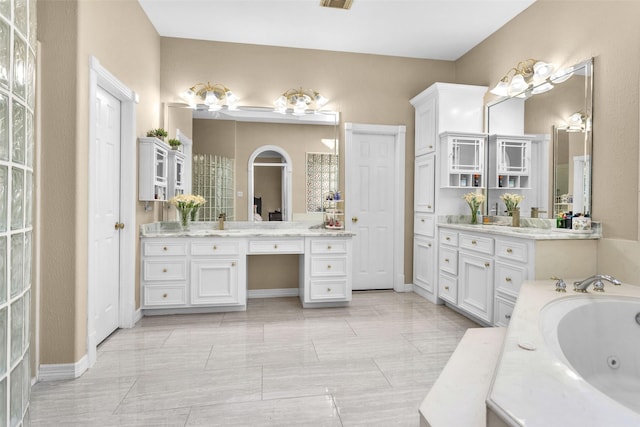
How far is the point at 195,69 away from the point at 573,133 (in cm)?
375

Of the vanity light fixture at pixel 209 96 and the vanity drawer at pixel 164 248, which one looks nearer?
the vanity drawer at pixel 164 248

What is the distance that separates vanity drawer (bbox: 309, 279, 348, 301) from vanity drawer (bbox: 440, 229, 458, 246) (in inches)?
44.9

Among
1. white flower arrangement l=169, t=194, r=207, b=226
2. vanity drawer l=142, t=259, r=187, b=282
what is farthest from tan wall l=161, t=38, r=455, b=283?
vanity drawer l=142, t=259, r=187, b=282

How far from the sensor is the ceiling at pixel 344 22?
3377 millimetres

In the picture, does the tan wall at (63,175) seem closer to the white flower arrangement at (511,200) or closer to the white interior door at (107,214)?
the white interior door at (107,214)

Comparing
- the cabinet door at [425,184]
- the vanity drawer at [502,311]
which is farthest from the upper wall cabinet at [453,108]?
the vanity drawer at [502,311]

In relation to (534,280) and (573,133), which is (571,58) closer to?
(573,133)

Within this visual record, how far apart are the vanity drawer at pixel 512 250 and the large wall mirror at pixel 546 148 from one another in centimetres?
55

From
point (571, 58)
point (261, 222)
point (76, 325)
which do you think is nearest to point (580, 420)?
point (76, 325)

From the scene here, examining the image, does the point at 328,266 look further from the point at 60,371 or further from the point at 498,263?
the point at 60,371

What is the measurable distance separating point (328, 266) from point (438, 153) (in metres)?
1.74

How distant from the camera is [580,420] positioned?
90 cm

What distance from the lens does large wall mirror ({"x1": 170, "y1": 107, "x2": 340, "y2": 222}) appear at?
405cm

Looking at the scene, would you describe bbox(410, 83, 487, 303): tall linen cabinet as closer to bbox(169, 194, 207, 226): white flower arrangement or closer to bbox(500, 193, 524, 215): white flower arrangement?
bbox(500, 193, 524, 215): white flower arrangement
